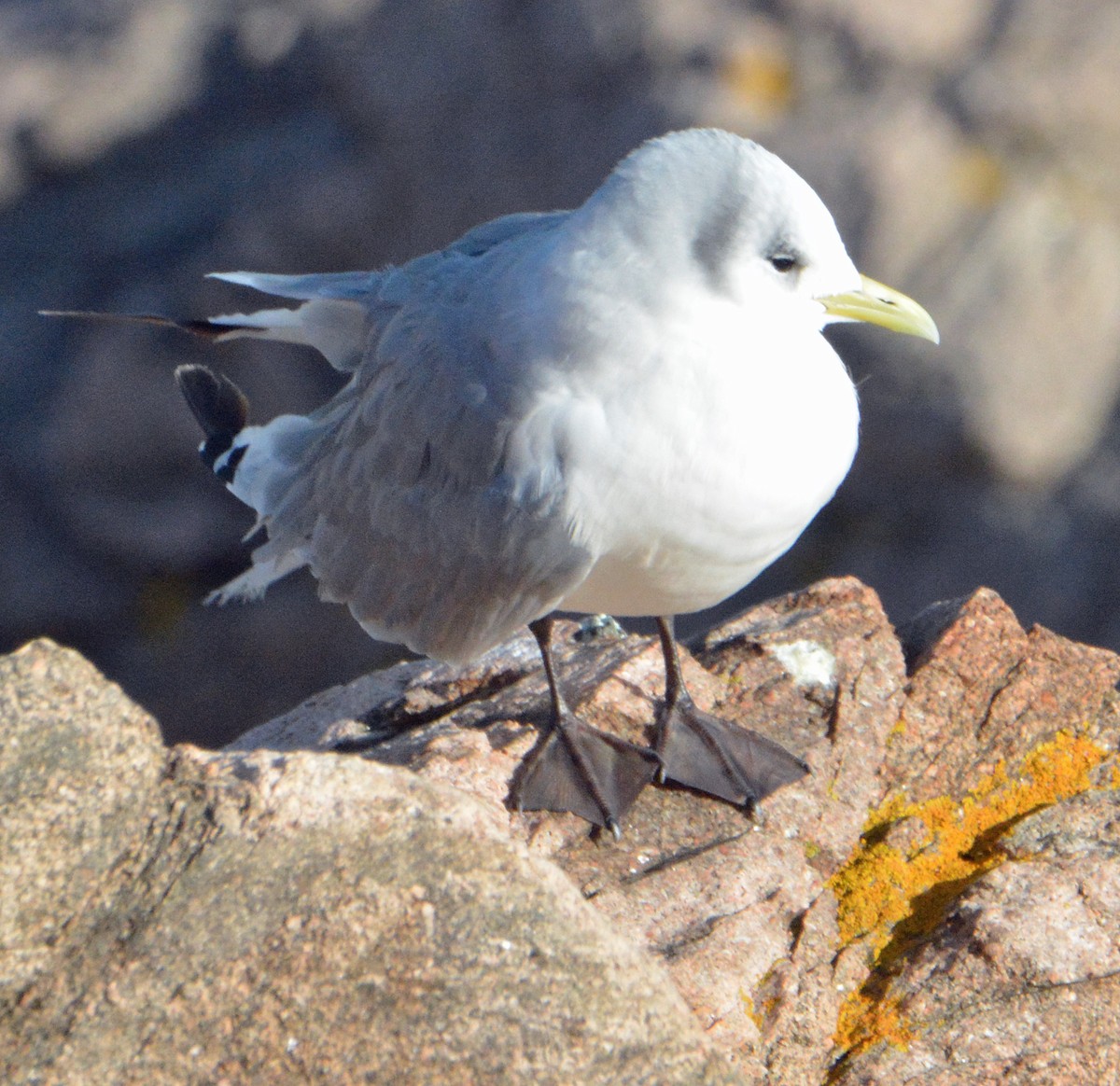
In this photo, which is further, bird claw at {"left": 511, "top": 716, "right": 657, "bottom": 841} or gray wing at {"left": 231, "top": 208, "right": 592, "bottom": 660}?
bird claw at {"left": 511, "top": 716, "right": 657, "bottom": 841}

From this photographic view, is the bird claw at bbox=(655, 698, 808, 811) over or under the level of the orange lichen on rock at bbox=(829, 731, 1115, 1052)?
under

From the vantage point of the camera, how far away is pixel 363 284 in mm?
3477

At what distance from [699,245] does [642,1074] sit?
1.48 m

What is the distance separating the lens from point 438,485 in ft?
9.77

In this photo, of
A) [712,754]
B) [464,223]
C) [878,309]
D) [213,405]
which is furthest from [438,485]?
[464,223]

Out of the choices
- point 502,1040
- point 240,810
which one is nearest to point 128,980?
point 240,810

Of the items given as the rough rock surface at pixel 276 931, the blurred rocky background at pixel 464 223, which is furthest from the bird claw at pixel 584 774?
the blurred rocky background at pixel 464 223

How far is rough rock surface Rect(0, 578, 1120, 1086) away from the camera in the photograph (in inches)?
75.3

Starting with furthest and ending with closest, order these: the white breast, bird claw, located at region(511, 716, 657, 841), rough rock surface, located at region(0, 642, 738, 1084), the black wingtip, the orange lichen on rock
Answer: the black wingtip → bird claw, located at region(511, 716, 657, 841) → the white breast → the orange lichen on rock → rough rock surface, located at region(0, 642, 738, 1084)

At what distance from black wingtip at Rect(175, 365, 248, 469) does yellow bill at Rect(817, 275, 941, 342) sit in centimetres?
187

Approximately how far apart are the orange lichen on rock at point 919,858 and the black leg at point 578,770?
0.48 metres

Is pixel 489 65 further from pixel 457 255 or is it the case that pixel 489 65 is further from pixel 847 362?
pixel 457 255

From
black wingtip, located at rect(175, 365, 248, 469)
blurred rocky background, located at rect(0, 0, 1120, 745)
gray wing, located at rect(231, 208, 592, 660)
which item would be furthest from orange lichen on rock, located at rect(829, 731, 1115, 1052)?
blurred rocky background, located at rect(0, 0, 1120, 745)

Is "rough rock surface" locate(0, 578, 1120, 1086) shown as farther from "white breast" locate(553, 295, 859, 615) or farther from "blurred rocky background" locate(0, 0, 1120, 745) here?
"blurred rocky background" locate(0, 0, 1120, 745)
